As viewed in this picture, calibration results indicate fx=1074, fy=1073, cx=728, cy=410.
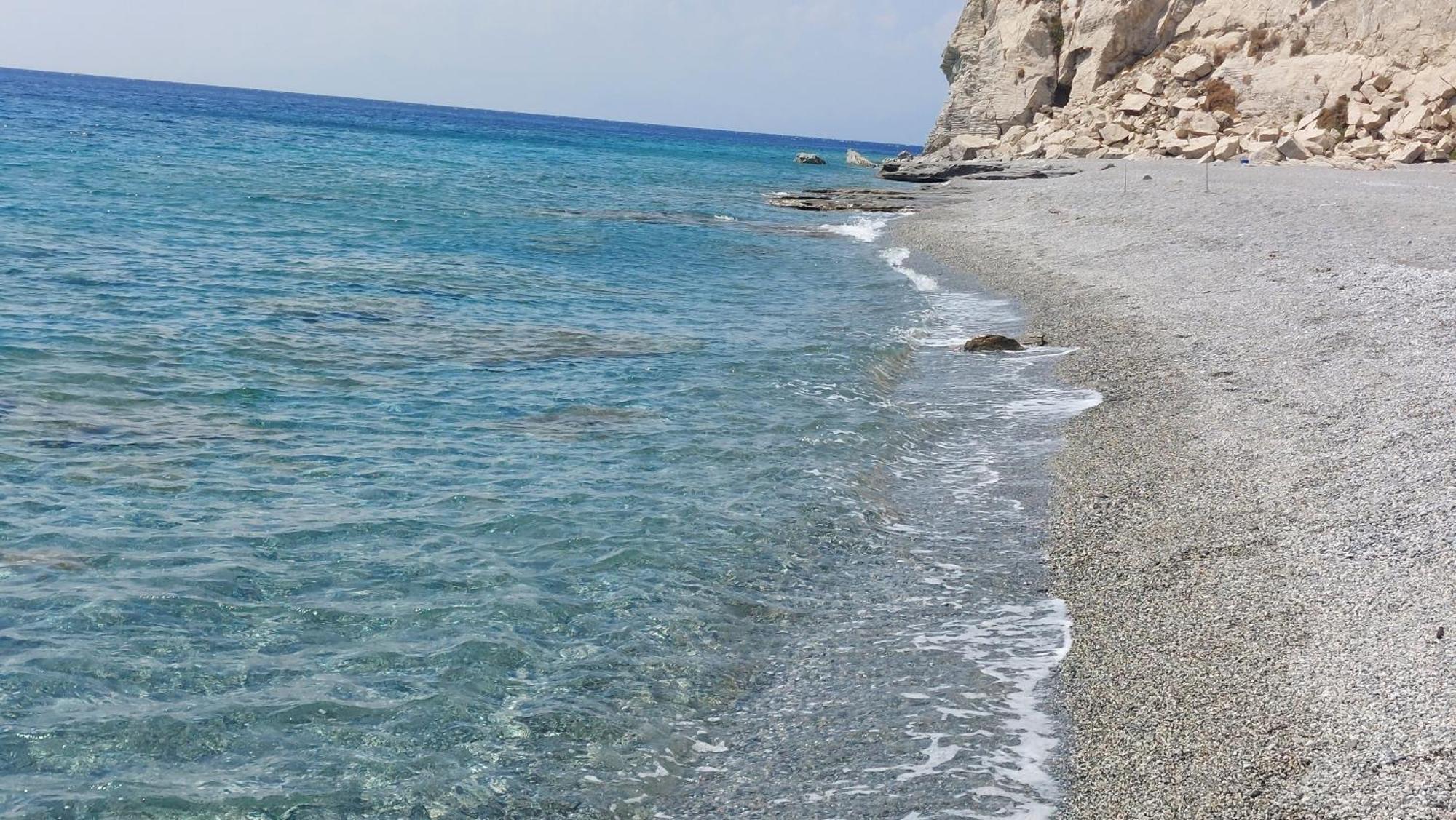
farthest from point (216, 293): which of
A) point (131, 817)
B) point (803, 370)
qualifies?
point (131, 817)

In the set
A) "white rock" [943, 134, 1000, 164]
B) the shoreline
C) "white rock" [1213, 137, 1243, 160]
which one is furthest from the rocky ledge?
the shoreline

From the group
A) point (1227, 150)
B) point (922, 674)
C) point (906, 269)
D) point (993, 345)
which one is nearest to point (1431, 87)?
point (1227, 150)

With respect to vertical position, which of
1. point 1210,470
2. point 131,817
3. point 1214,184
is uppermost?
point 1214,184

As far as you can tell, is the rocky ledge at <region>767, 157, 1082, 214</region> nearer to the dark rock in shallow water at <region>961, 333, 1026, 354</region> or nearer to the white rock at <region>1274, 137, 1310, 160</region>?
the white rock at <region>1274, 137, 1310, 160</region>

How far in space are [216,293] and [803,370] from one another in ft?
29.1

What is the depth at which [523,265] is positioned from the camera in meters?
20.9

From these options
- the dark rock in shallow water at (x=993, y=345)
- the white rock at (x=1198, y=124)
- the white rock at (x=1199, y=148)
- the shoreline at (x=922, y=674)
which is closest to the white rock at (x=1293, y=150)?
the white rock at (x=1199, y=148)

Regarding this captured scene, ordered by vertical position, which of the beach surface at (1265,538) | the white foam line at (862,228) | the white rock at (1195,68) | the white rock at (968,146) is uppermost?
the white rock at (1195,68)

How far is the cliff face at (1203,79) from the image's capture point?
36.4 m

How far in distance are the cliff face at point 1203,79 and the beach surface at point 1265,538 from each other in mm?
24386

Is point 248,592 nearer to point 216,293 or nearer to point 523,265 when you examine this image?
point 216,293

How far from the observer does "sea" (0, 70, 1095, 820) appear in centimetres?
481

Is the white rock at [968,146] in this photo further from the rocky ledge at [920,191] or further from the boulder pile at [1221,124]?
the rocky ledge at [920,191]

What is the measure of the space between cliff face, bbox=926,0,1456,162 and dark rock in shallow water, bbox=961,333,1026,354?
2686cm
